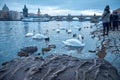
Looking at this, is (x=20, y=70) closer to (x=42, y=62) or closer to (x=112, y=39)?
(x=42, y=62)

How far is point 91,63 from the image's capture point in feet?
20.3

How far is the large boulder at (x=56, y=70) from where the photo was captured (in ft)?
17.4

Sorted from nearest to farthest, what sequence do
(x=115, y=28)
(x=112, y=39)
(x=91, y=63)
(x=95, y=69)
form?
(x=95, y=69), (x=91, y=63), (x=112, y=39), (x=115, y=28)

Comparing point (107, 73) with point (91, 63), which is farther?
point (91, 63)

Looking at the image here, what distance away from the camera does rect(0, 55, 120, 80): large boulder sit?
5301 millimetres

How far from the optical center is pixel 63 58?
251 inches

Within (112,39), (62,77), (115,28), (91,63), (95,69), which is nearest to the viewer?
(62,77)

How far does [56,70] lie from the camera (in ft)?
18.1

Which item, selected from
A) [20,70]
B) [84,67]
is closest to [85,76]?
[84,67]

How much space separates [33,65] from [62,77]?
1064 mm

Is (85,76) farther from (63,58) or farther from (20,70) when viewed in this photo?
(20,70)

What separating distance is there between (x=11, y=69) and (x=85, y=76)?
2.20m

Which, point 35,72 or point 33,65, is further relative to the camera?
point 33,65

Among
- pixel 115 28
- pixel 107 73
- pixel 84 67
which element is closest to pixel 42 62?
pixel 84 67
